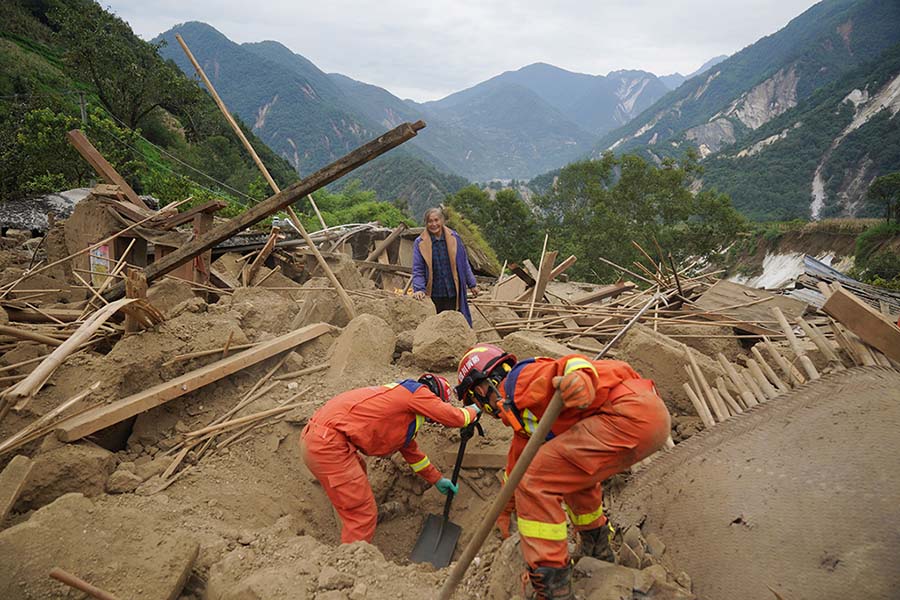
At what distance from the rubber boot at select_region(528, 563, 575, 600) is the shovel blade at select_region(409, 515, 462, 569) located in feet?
4.58

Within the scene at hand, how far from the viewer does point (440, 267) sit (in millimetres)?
5391

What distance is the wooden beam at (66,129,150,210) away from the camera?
5.68m

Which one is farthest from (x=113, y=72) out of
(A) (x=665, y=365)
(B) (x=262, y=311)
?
(A) (x=665, y=365)

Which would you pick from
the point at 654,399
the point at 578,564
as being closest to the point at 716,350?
the point at 654,399

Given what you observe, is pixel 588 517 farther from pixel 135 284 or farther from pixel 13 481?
pixel 135 284

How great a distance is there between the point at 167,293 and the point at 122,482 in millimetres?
2321

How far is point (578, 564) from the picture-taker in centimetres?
236

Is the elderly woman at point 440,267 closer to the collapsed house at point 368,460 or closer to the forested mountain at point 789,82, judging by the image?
the collapsed house at point 368,460

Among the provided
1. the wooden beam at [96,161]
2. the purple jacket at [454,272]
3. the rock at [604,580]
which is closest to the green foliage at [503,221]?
the wooden beam at [96,161]

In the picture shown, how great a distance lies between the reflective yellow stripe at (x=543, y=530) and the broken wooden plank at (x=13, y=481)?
2589 millimetres

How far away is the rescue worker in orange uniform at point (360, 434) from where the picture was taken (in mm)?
3109

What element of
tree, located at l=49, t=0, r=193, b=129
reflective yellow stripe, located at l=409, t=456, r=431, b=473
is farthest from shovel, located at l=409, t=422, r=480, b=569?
tree, located at l=49, t=0, r=193, b=129

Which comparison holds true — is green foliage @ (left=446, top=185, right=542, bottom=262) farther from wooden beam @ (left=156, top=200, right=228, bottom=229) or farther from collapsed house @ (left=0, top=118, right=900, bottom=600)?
wooden beam @ (left=156, top=200, right=228, bottom=229)

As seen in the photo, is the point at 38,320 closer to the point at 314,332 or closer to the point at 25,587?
the point at 314,332
